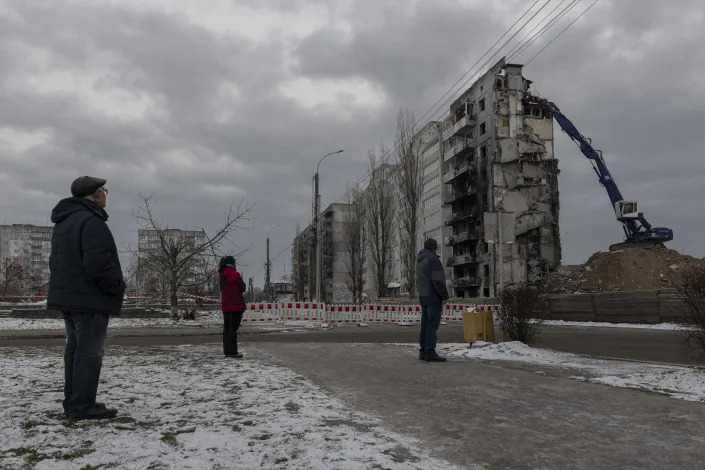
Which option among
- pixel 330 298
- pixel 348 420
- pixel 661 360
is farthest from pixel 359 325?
pixel 330 298

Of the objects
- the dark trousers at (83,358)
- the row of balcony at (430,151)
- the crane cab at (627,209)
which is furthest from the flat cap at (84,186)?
the row of balcony at (430,151)

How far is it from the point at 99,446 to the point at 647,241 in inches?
1926

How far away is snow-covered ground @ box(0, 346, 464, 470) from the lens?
136 inches

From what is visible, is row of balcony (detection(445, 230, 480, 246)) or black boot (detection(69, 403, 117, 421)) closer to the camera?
black boot (detection(69, 403, 117, 421))

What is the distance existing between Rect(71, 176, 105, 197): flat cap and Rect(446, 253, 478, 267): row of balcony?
5910cm

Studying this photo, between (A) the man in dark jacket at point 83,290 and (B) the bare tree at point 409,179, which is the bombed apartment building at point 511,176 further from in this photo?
(A) the man in dark jacket at point 83,290

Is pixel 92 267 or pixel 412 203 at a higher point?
pixel 412 203

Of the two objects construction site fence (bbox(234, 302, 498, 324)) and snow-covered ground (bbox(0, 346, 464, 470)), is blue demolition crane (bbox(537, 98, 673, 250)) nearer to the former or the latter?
construction site fence (bbox(234, 302, 498, 324))

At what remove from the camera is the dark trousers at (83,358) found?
4.50 m

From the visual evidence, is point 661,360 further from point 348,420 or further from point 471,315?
point 348,420

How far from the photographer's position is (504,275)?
192 ft

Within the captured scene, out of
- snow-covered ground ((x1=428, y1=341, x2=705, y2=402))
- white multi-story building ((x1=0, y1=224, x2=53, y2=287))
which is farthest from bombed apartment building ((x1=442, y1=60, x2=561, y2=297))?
white multi-story building ((x1=0, y1=224, x2=53, y2=287))

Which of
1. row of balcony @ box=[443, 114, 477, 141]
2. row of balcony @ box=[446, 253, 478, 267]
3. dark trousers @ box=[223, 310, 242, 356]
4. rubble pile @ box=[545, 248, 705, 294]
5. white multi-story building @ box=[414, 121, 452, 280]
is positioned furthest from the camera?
white multi-story building @ box=[414, 121, 452, 280]

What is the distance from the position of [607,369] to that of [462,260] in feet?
185
